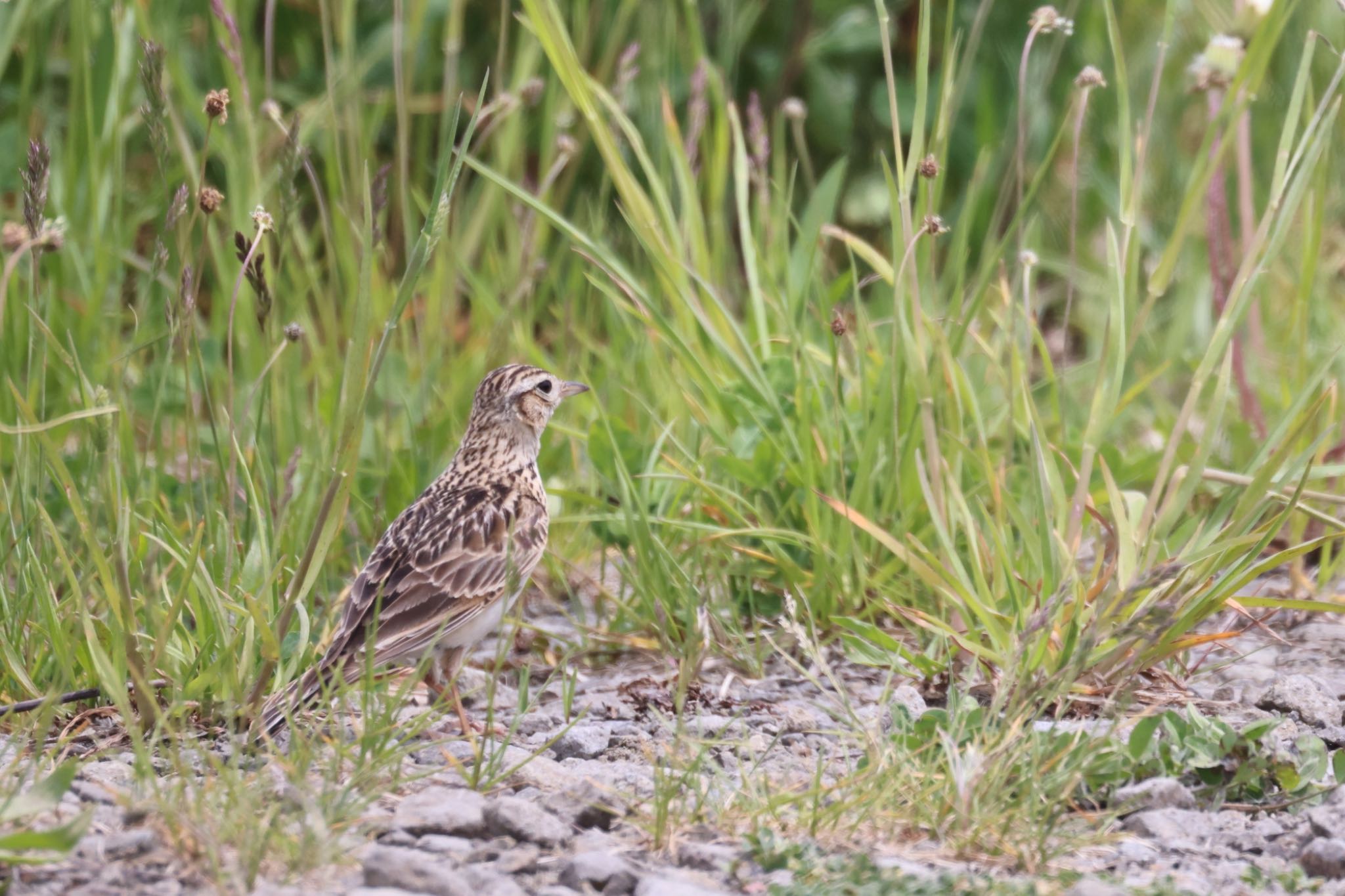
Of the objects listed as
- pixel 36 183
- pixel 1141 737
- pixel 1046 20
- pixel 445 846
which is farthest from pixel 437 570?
pixel 1046 20

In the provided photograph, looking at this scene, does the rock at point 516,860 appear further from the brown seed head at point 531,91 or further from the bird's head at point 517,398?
the brown seed head at point 531,91

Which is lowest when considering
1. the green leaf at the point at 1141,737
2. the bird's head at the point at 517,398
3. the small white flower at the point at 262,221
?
the green leaf at the point at 1141,737

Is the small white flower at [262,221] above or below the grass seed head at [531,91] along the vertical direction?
below

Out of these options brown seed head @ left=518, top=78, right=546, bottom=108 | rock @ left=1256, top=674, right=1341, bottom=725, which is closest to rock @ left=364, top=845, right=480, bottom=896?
rock @ left=1256, top=674, right=1341, bottom=725

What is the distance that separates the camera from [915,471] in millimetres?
4473

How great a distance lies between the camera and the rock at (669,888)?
8.68 ft

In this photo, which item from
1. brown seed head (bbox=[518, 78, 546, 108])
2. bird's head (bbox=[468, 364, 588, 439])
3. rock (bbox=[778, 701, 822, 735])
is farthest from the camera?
brown seed head (bbox=[518, 78, 546, 108])

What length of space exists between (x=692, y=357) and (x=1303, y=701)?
1931 millimetres

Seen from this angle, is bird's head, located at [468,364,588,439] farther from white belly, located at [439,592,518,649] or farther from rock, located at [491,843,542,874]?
rock, located at [491,843,542,874]

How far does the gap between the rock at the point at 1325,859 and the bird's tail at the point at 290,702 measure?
6.25ft

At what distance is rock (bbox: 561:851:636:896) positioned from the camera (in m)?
2.74

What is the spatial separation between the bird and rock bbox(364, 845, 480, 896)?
76cm

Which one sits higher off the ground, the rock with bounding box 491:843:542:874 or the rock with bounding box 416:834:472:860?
the rock with bounding box 416:834:472:860

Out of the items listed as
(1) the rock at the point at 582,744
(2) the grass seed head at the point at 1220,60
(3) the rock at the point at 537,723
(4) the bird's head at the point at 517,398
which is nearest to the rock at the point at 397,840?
(1) the rock at the point at 582,744
